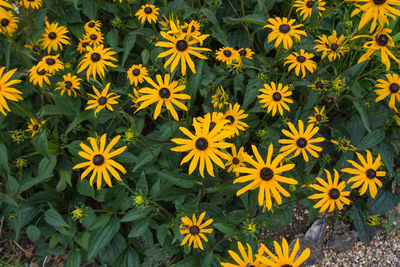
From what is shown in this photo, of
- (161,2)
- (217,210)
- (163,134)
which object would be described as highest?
(161,2)

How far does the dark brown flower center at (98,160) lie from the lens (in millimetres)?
1896

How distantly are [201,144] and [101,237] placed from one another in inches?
50.1

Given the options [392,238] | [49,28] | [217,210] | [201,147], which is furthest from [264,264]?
[49,28]

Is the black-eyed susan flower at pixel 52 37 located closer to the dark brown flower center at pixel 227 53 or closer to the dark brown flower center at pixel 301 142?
the dark brown flower center at pixel 227 53

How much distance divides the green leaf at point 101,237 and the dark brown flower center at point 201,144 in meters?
1.17

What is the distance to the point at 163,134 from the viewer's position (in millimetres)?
2363

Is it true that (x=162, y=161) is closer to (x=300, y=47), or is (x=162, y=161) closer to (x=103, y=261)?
(x=103, y=261)

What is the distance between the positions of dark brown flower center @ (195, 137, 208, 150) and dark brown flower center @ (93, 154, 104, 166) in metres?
0.63

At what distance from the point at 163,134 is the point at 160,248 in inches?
39.8

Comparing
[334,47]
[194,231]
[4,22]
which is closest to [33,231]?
[194,231]

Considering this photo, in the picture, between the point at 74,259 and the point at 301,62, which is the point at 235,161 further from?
the point at 74,259

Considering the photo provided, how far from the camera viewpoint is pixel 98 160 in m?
1.90

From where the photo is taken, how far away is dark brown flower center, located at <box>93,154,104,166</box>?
1.90 m

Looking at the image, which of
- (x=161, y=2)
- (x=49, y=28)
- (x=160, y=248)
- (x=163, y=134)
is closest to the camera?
(x=163, y=134)
